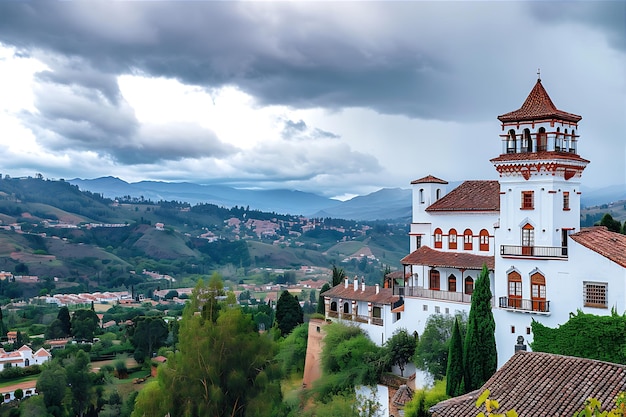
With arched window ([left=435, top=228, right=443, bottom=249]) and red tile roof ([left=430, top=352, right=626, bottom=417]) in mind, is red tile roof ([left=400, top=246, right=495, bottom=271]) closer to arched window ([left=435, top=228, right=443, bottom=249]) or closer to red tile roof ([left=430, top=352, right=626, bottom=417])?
arched window ([left=435, top=228, right=443, bottom=249])

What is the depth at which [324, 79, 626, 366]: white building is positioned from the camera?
83.4 ft

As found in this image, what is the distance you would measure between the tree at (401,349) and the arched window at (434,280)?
3.04m

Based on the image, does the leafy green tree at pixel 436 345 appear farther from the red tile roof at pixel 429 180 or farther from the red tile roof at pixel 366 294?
the red tile roof at pixel 429 180

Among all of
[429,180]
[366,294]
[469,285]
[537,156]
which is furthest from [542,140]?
[366,294]

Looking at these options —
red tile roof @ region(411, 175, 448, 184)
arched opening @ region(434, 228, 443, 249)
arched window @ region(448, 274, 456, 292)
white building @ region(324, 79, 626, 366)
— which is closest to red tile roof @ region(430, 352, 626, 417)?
white building @ region(324, 79, 626, 366)

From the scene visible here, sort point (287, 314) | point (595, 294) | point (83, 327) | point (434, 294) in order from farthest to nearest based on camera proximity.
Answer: point (83, 327) → point (287, 314) → point (434, 294) → point (595, 294)

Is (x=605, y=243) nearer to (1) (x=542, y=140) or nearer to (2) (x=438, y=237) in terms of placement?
(1) (x=542, y=140)

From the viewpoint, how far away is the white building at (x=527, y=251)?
83.4 ft

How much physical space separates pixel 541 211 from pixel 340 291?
1323cm

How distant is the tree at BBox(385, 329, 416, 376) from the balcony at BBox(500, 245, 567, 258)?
6.50 meters

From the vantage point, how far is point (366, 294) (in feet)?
114

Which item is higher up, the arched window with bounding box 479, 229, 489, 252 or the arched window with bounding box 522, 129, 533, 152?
the arched window with bounding box 522, 129, 533, 152

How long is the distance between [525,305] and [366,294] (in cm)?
997

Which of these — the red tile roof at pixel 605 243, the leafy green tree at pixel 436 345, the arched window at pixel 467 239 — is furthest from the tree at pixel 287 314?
the red tile roof at pixel 605 243
